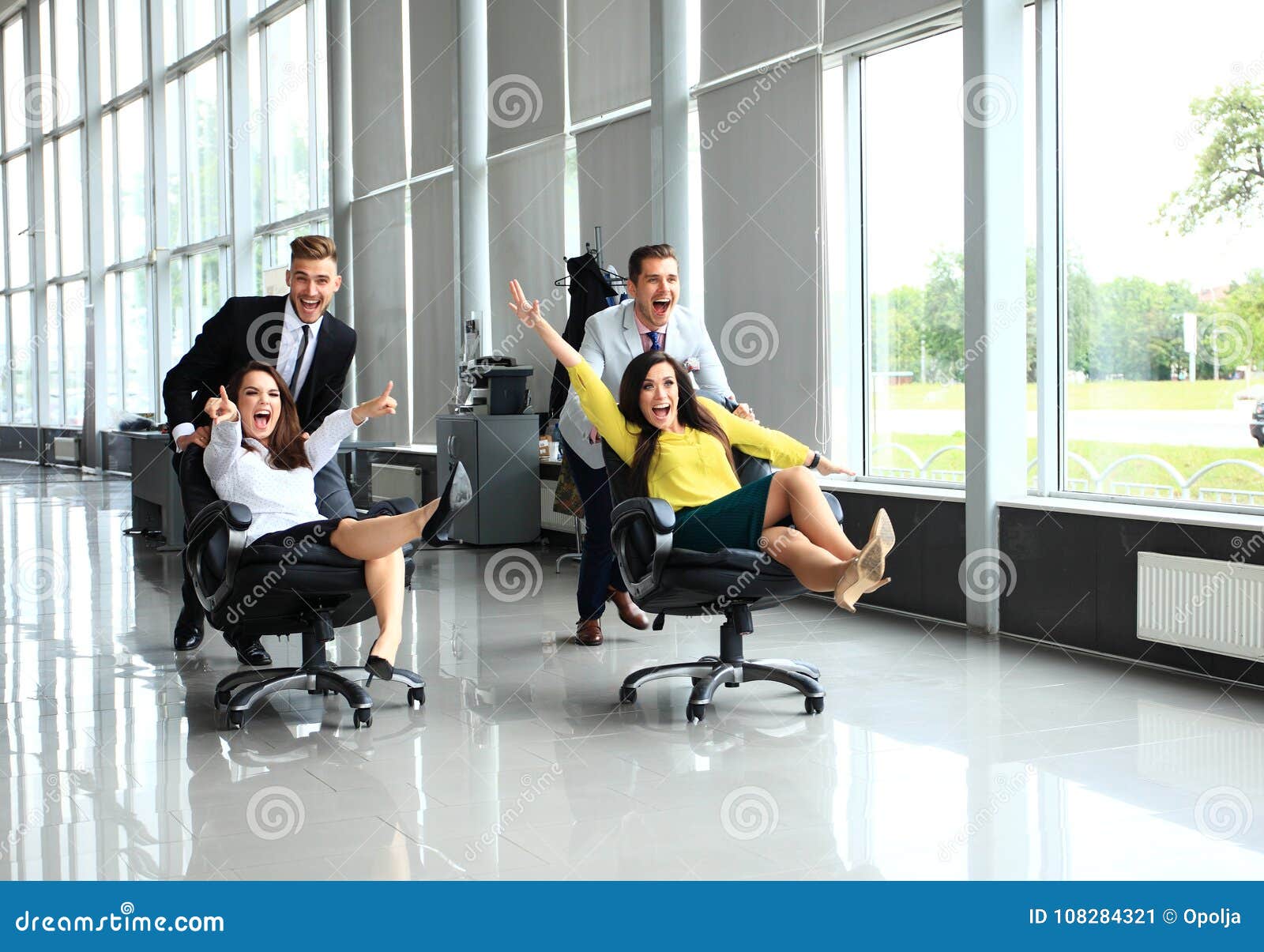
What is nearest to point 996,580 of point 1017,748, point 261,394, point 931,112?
point 1017,748

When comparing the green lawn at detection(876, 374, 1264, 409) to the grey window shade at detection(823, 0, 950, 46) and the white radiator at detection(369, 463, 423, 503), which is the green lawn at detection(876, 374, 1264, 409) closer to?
the grey window shade at detection(823, 0, 950, 46)

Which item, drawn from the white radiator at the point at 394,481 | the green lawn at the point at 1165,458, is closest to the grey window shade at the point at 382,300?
the white radiator at the point at 394,481

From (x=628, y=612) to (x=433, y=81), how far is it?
585 cm

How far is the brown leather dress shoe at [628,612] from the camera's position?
17.0 feet

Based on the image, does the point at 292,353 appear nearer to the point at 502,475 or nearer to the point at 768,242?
the point at 768,242

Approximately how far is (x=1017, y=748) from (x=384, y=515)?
1.85 meters

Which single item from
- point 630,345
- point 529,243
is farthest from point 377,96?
point 630,345

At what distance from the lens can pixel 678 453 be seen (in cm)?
398

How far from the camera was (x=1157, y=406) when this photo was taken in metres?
4.80

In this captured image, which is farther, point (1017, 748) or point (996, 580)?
point (996, 580)

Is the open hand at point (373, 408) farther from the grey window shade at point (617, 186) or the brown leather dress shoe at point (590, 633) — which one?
the grey window shade at point (617, 186)

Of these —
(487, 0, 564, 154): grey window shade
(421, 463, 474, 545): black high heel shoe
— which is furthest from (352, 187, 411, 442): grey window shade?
(421, 463, 474, 545): black high heel shoe
